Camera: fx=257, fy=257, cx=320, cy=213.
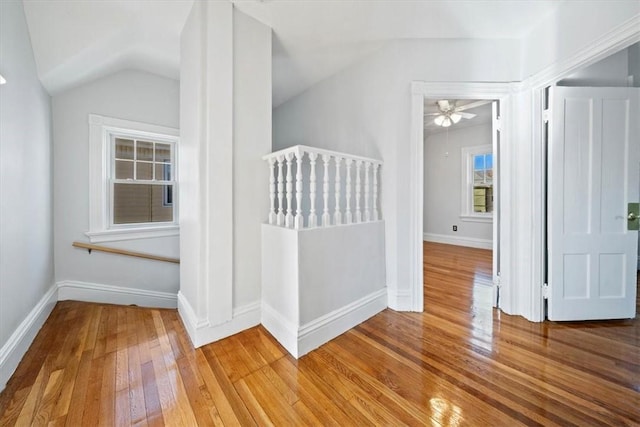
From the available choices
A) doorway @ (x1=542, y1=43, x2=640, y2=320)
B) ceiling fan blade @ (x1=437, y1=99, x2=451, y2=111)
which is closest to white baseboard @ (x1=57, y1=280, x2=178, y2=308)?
doorway @ (x1=542, y1=43, x2=640, y2=320)

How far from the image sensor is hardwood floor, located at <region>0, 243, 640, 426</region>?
1255 millimetres

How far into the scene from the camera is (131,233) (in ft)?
9.93

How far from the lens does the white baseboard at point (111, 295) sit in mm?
2695

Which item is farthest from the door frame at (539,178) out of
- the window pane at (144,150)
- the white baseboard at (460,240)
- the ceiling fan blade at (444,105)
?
the window pane at (144,150)

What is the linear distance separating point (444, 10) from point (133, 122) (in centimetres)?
333

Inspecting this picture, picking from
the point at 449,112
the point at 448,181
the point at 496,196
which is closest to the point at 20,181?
the point at 496,196

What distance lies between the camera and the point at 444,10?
6.57ft

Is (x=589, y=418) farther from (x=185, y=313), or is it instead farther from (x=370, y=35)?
(x=370, y=35)

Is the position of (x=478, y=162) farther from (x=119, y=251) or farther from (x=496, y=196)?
(x=119, y=251)

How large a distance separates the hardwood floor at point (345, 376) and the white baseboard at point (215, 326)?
6cm

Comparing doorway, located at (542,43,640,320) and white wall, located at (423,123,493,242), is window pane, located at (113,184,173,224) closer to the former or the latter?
doorway, located at (542,43,640,320)

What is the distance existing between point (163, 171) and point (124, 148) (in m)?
0.46

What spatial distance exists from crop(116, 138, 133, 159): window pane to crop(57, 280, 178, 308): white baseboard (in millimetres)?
1470


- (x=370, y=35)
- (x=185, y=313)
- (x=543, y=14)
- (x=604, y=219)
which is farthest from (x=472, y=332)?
(x=370, y=35)
